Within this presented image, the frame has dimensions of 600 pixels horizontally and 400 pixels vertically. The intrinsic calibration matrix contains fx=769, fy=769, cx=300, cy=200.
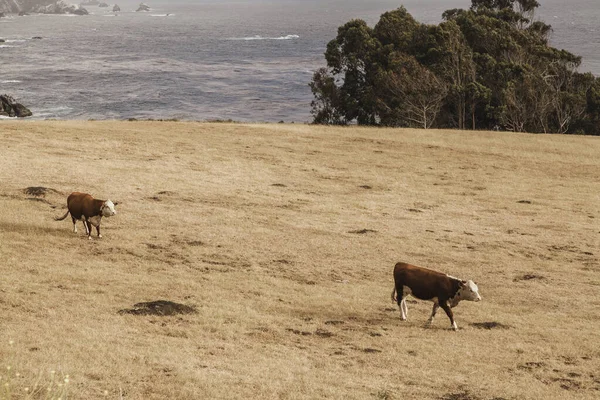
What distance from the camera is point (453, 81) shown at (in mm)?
66062

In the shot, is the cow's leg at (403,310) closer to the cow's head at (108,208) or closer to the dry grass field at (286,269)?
the dry grass field at (286,269)

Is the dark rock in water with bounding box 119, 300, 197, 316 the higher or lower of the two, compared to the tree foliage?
lower

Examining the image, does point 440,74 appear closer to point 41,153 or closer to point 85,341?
point 41,153

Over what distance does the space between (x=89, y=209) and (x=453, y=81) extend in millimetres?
46385

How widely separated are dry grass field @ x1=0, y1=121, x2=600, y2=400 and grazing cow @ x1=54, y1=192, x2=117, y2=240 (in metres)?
0.66

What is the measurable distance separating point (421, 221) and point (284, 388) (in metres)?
18.6

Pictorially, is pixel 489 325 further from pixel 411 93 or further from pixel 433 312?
pixel 411 93

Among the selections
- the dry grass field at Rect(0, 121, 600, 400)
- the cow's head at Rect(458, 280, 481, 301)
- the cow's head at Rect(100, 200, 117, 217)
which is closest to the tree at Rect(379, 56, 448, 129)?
the dry grass field at Rect(0, 121, 600, 400)

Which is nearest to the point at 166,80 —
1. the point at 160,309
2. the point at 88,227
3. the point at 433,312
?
the point at 88,227

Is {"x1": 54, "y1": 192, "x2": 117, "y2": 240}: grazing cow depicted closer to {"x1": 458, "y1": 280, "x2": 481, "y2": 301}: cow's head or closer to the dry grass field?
the dry grass field

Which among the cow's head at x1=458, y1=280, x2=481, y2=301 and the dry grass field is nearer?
the dry grass field

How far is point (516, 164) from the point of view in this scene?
1870 inches

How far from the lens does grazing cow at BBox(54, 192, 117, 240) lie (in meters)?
25.3

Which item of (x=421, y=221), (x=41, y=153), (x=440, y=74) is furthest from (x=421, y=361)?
(x=440, y=74)
